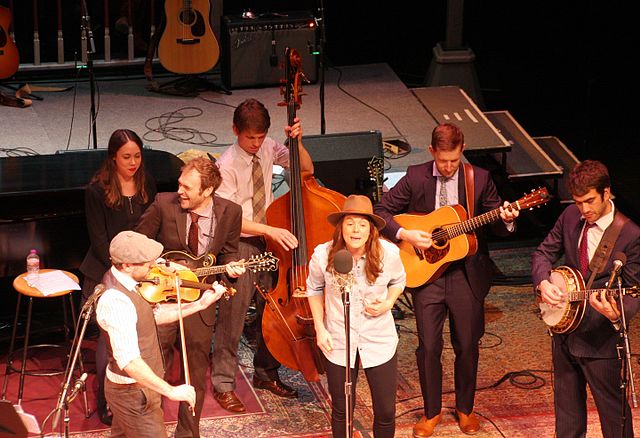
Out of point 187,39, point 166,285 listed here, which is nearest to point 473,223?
point 166,285

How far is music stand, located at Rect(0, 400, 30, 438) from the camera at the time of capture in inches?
202

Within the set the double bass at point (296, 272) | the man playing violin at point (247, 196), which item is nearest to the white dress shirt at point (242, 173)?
the man playing violin at point (247, 196)

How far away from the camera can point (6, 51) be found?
11219 mm

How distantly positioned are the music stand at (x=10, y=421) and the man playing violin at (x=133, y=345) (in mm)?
664

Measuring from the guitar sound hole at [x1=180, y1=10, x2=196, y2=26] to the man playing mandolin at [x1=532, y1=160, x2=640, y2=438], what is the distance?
607cm

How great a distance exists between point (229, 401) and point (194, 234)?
1346 mm

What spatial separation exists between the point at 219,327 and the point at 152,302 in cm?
147

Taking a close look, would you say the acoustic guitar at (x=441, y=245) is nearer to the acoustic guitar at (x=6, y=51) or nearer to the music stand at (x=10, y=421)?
the music stand at (x=10, y=421)

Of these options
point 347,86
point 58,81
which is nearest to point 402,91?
point 347,86

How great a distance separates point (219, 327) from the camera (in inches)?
299

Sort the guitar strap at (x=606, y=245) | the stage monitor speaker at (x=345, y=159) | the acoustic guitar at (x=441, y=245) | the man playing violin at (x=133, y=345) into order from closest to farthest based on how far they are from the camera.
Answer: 1. the man playing violin at (x=133, y=345)
2. the guitar strap at (x=606, y=245)
3. the acoustic guitar at (x=441, y=245)
4. the stage monitor speaker at (x=345, y=159)

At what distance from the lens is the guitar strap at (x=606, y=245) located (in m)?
6.20

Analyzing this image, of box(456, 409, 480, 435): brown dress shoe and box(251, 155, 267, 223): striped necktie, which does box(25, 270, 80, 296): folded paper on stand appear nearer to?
box(251, 155, 267, 223): striped necktie

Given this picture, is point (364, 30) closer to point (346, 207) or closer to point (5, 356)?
point (5, 356)
